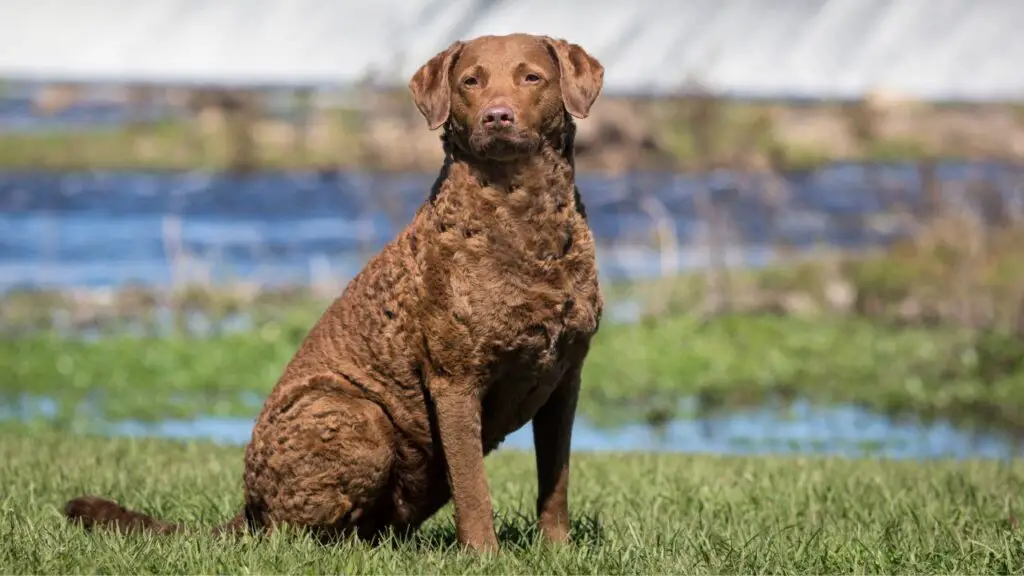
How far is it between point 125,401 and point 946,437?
7260 millimetres

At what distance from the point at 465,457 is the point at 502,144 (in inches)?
43.8

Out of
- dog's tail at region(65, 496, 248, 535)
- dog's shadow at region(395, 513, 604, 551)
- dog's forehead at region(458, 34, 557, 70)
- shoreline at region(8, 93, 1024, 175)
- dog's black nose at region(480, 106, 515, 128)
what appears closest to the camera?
dog's black nose at region(480, 106, 515, 128)

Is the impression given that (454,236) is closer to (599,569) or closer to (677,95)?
(599,569)

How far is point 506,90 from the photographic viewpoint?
506 centimetres

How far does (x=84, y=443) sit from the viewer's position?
8.98 meters

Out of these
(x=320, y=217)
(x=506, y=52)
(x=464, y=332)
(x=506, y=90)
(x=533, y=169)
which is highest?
(x=320, y=217)

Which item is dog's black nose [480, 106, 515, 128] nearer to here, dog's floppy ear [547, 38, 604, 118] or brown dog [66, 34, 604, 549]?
brown dog [66, 34, 604, 549]

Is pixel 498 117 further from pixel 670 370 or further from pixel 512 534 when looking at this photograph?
pixel 670 370

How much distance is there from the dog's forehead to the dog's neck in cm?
25

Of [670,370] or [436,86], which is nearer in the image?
[436,86]

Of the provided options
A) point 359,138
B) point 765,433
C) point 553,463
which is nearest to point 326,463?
point 553,463

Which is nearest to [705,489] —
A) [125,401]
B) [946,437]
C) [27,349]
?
[946,437]

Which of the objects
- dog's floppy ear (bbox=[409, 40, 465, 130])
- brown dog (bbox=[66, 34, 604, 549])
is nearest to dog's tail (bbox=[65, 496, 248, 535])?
brown dog (bbox=[66, 34, 604, 549])

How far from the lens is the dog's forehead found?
203 inches
